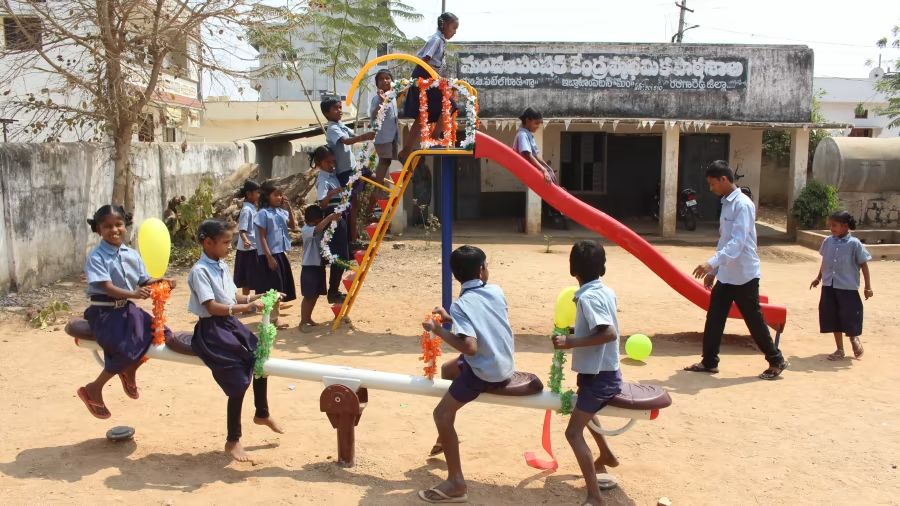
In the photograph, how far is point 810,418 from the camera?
527 centimetres

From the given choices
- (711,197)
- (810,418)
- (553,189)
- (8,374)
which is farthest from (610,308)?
(711,197)

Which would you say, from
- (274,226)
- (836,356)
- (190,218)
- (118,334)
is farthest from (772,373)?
(190,218)

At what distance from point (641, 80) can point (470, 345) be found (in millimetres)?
14019

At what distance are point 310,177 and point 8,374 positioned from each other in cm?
855

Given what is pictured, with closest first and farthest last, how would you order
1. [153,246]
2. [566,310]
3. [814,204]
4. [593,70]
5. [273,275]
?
[566,310] < [153,246] < [273,275] < [814,204] < [593,70]

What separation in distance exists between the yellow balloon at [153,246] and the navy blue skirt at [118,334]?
29 centimetres

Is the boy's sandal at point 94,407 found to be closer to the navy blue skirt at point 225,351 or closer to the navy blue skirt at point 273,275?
→ the navy blue skirt at point 225,351

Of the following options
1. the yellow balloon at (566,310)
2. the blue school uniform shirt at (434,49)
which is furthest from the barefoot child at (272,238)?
the yellow balloon at (566,310)

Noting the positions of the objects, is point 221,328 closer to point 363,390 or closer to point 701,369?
point 363,390

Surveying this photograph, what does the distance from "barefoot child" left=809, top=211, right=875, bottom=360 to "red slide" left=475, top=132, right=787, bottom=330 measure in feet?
1.40

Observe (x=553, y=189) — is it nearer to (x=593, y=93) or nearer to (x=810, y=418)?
(x=810, y=418)

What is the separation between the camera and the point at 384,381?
165 inches

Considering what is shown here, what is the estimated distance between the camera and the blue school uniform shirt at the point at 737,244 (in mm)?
6027

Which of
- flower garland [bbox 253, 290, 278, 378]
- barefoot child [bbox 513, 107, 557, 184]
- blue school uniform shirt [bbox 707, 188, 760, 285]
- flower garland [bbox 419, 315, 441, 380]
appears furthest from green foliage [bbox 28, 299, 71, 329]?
blue school uniform shirt [bbox 707, 188, 760, 285]
